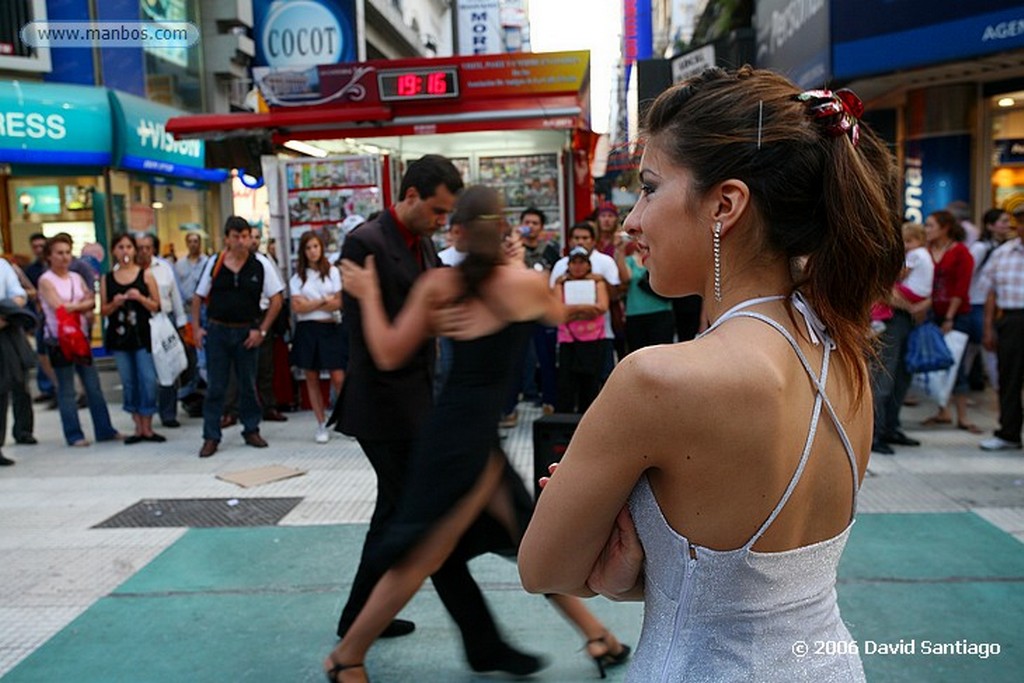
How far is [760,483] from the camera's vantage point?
1119 millimetres

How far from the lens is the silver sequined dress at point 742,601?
1.16 metres

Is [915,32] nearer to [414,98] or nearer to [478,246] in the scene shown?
[414,98]

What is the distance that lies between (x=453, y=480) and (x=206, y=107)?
17.3 meters

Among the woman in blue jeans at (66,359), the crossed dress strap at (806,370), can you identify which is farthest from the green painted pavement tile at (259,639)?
the woman in blue jeans at (66,359)

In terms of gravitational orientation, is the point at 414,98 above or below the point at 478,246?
above

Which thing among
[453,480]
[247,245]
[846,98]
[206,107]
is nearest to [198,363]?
[247,245]

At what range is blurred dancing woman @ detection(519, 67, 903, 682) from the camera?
3.61 ft

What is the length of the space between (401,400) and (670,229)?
2127 mm

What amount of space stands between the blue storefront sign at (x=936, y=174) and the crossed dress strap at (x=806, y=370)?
33.0 feet

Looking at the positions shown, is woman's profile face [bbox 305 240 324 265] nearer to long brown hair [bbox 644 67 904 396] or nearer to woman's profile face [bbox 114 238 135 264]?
woman's profile face [bbox 114 238 135 264]

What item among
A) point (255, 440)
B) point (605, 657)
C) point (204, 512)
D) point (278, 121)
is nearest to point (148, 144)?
point (278, 121)

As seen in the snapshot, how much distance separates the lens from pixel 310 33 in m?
16.2

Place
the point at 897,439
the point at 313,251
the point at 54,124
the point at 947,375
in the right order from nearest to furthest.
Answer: the point at 897,439 < the point at 947,375 < the point at 313,251 < the point at 54,124
